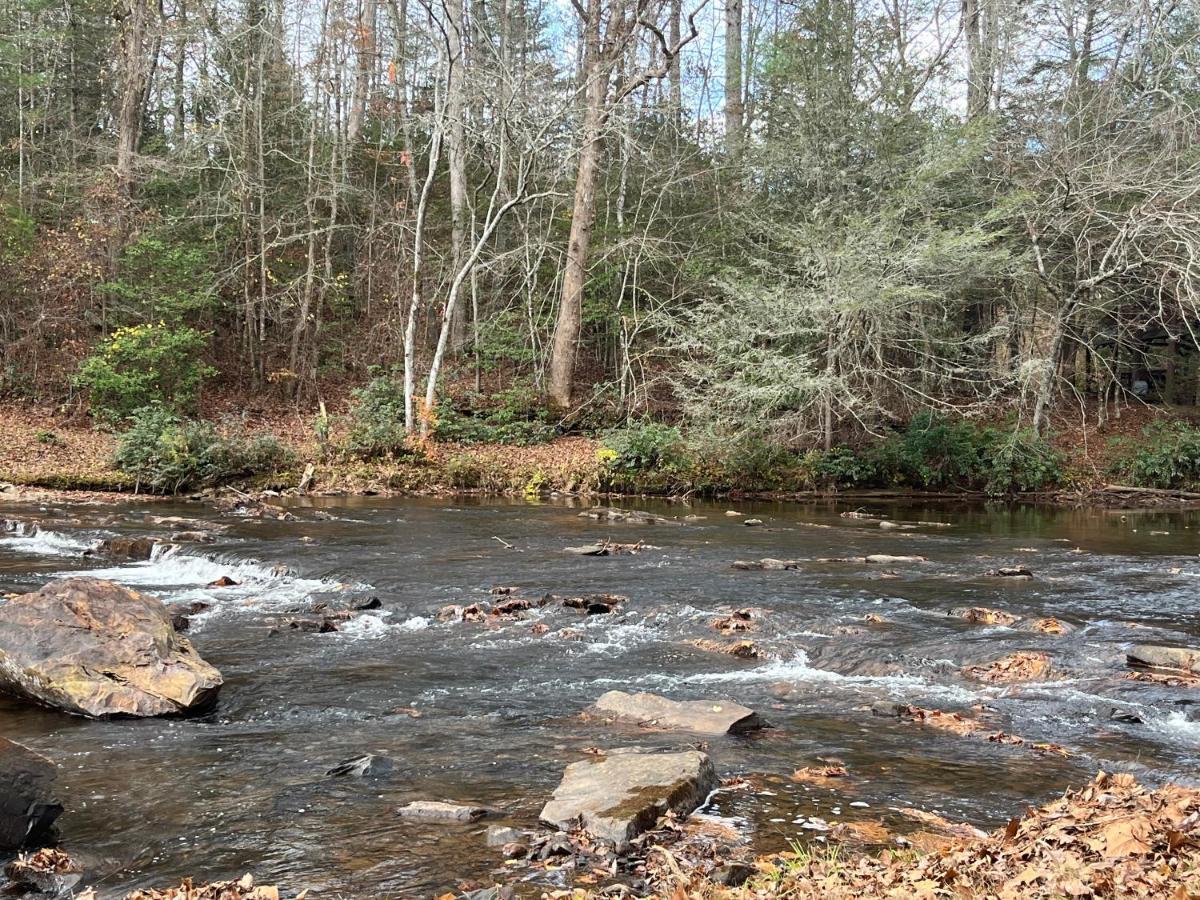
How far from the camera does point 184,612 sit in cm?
888

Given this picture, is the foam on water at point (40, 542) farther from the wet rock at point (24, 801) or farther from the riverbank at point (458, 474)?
the wet rock at point (24, 801)

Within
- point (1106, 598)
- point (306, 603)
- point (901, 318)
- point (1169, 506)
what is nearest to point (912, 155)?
point (901, 318)

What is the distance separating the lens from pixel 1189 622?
865 cm

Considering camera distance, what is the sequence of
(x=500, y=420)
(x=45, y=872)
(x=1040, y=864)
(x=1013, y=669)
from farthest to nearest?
(x=500, y=420) → (x=1013, y=669) → (x=45, y=872) → (x=1040, y=864)

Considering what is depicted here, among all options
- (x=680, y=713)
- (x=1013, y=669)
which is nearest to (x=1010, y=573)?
(x=1013, y=669)

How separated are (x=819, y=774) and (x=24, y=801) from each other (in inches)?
147

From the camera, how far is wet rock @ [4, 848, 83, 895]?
3744 mm

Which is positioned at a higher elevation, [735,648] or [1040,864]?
[1040,864]

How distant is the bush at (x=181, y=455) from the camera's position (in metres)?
18.2

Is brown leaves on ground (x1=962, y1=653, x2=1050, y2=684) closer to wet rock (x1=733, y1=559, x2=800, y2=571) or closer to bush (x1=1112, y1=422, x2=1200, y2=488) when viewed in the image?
wet rock (x1=733, y1=559, x2=800, y2=571)

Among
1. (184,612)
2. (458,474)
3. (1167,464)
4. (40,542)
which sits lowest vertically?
(184,612)

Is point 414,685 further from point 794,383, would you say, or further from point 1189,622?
point 794,383

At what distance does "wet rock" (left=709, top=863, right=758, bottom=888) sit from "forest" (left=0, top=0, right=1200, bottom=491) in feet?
51.1

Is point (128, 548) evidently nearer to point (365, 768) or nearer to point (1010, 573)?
point (365, 768)
